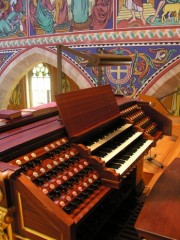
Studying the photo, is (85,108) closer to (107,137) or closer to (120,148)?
(107,137)

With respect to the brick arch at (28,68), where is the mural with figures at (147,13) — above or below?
above

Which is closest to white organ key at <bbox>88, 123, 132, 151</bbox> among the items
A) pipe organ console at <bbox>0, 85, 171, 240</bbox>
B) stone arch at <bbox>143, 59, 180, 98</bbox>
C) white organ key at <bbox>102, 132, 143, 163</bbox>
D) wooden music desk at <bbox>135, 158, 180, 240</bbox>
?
pipe organ console at <bbox>0, 85, 171, 240</bbox>

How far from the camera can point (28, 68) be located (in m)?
8.89

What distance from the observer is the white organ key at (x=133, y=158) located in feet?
6.46

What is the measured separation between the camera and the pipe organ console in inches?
54.0

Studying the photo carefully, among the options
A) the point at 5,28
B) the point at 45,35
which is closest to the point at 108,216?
the point at 45,35

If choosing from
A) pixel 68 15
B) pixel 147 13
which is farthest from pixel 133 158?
pixel 68 15

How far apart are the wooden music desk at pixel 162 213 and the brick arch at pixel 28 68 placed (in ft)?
16.9

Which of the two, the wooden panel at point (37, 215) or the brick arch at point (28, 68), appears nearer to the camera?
the wooden panel at point (37, 215)

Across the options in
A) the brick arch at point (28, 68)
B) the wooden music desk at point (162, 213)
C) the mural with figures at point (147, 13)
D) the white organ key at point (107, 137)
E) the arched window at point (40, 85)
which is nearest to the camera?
the wooden music desk at point (162, 213)

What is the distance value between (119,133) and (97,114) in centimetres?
31

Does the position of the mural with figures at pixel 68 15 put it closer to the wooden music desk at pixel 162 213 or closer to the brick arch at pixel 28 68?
the brick arch at pixel 28 68

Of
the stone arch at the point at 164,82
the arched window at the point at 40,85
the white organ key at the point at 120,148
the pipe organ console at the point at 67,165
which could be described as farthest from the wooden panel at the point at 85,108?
the arched window at the point at 40,85

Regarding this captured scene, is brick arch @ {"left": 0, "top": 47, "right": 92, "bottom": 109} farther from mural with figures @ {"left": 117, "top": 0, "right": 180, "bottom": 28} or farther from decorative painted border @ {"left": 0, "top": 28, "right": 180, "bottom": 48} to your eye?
mural with figures @ {"left": 117, "top": 0, "right": 180, "bottom": 28}
